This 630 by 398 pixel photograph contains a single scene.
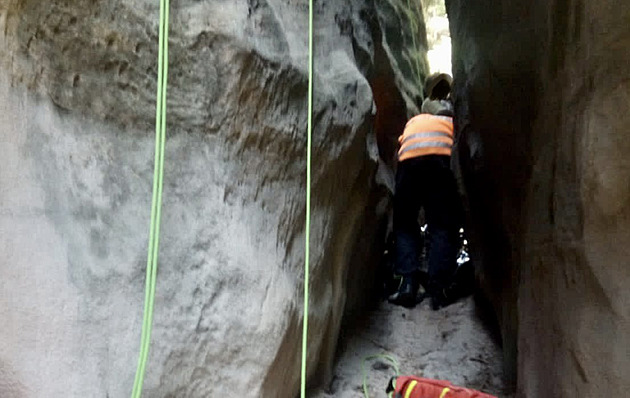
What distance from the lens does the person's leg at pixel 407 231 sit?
12.9 ft

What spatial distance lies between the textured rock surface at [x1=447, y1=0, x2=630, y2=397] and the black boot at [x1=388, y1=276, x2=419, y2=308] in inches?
30.6

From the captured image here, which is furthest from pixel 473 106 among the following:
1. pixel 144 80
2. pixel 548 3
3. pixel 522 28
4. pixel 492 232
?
pixel 144 80

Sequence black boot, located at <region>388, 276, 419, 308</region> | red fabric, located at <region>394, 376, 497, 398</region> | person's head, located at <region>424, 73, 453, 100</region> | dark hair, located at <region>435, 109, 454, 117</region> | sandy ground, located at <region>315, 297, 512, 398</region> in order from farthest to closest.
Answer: person's head, located at <region>424, 73, 453, 100</region> < dark hair, located at <region>435, 109, 454, 117</region> < black boot, located at <region>388, 276, 419, 308</region> < sandy ground, located at <region>315, 297, 512, 398</region> < red fabric, located at <region>394, 376, 497, 398</region>

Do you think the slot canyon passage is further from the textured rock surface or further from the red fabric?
the red fabric

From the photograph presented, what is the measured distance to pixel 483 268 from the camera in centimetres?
350

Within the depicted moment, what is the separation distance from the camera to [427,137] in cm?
398

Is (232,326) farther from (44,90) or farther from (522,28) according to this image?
(522,28)

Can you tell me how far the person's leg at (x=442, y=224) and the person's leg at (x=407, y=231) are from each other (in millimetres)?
103

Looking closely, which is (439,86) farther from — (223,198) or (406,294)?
(223,198)

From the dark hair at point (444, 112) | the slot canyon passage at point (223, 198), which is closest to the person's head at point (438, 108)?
the dark hair at point (444, 112)

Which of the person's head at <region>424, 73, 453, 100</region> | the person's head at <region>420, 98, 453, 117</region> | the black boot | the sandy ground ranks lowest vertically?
the sandy ground

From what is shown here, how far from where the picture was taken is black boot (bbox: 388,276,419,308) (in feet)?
12.7

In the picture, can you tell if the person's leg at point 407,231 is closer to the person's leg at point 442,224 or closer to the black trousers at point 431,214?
the black trousers at point 431,214

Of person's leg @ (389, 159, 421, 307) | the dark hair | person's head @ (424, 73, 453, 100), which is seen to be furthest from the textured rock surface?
person's head @ (424, 73, 453, 100)
